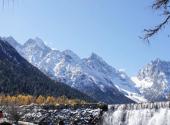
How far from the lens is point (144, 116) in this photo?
3078 inches

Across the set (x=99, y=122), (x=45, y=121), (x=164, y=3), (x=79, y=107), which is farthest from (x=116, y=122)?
(x=164, y=3)

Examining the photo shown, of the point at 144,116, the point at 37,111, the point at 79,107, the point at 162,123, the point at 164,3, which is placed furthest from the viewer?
the point at 37,111

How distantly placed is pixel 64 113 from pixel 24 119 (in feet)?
28.2

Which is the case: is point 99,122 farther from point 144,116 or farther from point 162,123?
point 162,123

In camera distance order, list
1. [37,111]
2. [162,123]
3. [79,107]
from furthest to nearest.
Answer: [37,111], [79,107], [162,123]

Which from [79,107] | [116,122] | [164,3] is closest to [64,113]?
[79,107]

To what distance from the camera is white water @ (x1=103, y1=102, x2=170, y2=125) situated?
2901 inches

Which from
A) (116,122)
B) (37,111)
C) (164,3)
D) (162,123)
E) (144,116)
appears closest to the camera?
(164,3)

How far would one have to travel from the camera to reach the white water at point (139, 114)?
73688mm

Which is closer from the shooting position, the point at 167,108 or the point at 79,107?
the point at 167,108

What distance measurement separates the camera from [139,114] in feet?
262

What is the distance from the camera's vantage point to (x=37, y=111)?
97938mm

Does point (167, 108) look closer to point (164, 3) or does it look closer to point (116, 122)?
point (116, 122)

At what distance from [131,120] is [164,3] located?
7045 cm
